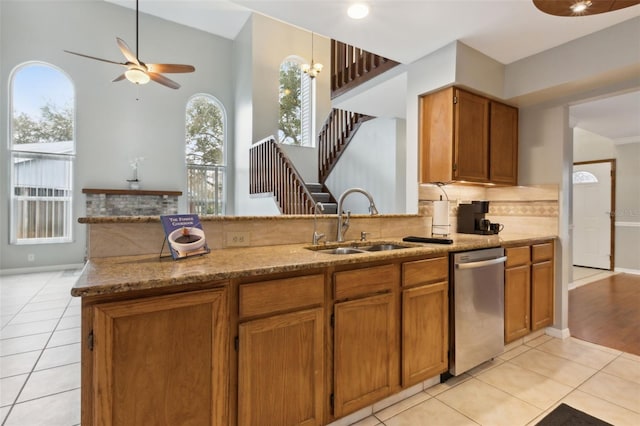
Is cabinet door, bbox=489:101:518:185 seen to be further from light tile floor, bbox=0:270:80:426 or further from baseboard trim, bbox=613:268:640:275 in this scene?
baseboard trim, bbox=613:268:640:275

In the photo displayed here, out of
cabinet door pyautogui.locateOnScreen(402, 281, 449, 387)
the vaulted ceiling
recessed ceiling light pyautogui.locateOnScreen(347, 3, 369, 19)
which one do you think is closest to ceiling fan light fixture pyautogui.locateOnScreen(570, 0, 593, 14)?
the vaulted ceiling

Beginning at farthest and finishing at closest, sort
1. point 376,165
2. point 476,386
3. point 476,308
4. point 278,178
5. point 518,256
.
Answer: point 376,165 → point 278,178 → point 518,256 → point 476,308 → point 476,386

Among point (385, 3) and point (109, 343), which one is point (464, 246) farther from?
point (109, 343)

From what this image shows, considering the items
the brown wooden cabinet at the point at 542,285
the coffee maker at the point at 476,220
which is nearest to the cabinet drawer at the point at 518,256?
the brown wooden cabinet at the point at 542,285

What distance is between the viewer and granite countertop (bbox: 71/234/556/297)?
114 cm

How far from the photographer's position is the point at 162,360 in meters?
1.21

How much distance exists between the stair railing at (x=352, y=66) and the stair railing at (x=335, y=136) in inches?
59.4

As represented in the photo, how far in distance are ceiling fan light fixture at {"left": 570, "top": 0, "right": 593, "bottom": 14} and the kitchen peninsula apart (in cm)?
162

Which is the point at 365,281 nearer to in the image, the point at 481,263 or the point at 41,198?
the point at 481,263

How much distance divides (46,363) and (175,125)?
573 centimetres

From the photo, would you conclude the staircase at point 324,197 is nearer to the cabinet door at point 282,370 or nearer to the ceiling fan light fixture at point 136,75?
the ceiling fan light fixture at point 136,75

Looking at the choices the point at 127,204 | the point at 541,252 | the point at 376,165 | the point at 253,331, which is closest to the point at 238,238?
the point at 253,331

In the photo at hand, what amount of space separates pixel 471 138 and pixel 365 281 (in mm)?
2044

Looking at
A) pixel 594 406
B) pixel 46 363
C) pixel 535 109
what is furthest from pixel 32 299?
pixel 535 109
